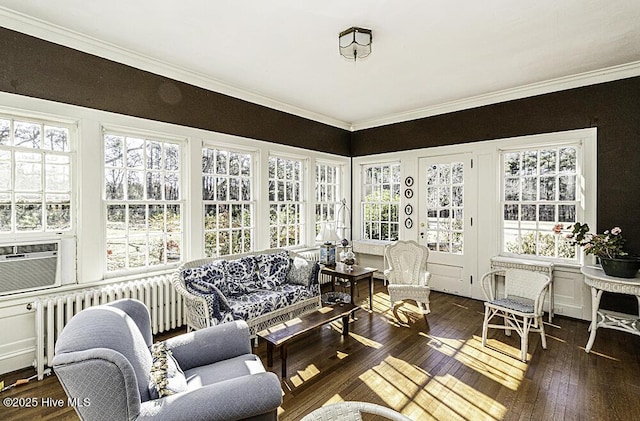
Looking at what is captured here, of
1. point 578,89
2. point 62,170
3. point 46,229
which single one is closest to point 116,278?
point 46,229

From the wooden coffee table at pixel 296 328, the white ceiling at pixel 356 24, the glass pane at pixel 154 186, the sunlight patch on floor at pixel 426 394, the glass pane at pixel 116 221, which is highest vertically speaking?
the white ceiling at pixel 356 24

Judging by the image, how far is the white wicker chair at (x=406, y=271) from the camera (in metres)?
3.97

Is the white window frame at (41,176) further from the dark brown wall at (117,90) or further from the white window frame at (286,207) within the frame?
the white window frame at (286,207)

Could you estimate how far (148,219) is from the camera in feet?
11.3

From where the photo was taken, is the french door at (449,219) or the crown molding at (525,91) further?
the french door at (449,219)

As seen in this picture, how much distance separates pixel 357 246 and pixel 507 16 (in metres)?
4.17

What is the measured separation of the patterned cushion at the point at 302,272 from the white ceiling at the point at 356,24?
239 centimetres

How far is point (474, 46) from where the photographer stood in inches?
120

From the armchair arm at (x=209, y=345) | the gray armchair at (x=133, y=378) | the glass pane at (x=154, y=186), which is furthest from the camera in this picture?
the glass pane at (x=154, y=186)

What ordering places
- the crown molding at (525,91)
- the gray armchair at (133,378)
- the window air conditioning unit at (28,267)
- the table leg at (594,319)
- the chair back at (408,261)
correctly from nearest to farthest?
the gray armchair at (133,378) < the window air conditioning unit at (28,267) < the table leg at (594,319) < the crown molding at (525,91) < the chair back at (408,261)

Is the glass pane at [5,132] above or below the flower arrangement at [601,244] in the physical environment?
above

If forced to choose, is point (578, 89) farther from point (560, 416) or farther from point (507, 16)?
point (560, 416)

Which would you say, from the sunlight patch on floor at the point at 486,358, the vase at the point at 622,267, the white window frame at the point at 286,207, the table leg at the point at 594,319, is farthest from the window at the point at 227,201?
the vase at the point at 622,267

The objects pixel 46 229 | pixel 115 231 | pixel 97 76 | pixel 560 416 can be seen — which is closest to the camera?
pixel 560 416
